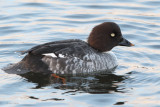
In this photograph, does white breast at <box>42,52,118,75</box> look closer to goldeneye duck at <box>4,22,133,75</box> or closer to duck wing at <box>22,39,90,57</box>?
goldeneye duck at <box>4,22,133,75</box>

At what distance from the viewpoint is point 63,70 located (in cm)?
1084

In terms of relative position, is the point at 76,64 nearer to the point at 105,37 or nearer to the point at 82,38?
the point at 105,37

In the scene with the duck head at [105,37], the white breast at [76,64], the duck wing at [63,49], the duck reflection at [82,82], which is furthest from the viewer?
the duck head at [105,37]

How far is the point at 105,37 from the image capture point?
11.5m

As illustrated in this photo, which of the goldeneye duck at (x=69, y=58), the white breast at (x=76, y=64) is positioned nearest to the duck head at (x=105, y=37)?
the goldeneye duck at (x=69, y=58)

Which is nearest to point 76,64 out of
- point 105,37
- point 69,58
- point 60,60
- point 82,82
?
point 69,58

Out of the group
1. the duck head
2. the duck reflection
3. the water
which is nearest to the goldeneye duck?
the duck head

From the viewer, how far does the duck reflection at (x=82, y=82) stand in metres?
9.91

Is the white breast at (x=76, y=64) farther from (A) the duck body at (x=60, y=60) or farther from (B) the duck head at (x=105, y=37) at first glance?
(B) the duck head at (x=105, y=37)

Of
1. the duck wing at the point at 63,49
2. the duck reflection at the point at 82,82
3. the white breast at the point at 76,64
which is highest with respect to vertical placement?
the duck wing at the point at 63,49

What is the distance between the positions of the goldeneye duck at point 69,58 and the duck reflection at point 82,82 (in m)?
0.20

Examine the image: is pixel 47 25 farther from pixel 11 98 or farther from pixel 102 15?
pixel 11 98

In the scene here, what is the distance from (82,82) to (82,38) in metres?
3.89

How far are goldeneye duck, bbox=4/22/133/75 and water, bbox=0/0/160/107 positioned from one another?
0.34 meters
